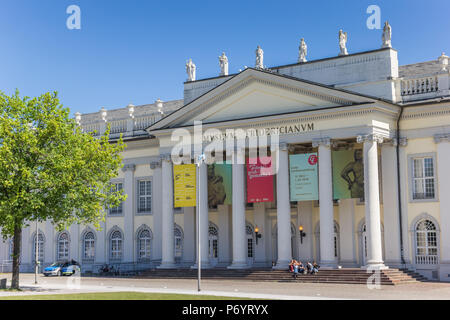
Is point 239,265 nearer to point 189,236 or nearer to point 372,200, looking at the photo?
point 189,236

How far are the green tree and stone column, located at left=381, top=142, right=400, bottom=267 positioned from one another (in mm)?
18002

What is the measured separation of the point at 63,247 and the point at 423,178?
1310 inches

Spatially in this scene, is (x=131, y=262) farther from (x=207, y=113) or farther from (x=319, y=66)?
(x=319, y=66)

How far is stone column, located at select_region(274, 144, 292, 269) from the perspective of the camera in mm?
47219

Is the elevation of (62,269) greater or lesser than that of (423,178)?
lesser

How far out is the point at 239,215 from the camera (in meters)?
49.5

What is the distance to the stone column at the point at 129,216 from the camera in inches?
2318

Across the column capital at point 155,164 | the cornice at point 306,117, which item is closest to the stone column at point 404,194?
the cornice at point 306,117

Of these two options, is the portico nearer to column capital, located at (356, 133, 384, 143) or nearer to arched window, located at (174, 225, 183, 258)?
column capital, located at (356, 133, 384, 143)

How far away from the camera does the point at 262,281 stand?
45625 millimetres

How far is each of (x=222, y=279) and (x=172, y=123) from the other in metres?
13.0

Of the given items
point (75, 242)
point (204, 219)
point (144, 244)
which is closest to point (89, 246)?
point (75, 242)

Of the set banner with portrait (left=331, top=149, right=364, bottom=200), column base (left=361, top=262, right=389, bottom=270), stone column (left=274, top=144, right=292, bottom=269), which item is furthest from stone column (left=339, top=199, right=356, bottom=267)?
column base (left=361, top=262, right=389, bottom=270)

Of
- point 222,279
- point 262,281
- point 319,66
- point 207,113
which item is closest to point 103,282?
point 222,279
